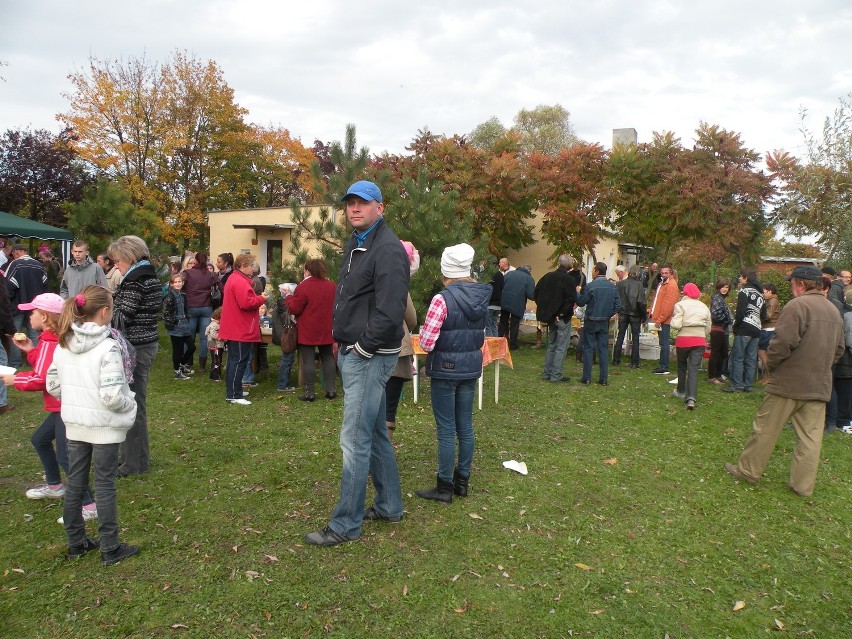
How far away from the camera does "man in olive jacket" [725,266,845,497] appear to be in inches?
200

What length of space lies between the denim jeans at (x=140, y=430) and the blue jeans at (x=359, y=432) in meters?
2.03

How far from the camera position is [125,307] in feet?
15.5

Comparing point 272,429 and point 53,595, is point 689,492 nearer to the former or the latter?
point 272,429

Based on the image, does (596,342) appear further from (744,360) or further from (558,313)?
(744,360)

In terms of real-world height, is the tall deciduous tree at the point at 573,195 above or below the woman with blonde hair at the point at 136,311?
above

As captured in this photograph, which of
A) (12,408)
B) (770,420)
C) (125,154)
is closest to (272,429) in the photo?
(12,408)

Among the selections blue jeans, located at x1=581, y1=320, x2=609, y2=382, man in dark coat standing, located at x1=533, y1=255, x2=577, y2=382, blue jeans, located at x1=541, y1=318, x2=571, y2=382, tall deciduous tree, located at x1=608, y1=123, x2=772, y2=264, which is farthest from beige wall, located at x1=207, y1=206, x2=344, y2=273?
blue jeans, located at x1=581, y1=320, x2=609, y2=382

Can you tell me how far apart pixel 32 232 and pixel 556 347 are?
38.9ft

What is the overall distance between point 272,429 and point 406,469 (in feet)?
6.20

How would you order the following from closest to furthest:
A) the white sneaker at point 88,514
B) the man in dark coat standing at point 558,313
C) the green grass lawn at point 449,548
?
the green grass lawn at point 449,548 < the white sneaker at point 88,514 < the man in dark coat standing at point 558,313

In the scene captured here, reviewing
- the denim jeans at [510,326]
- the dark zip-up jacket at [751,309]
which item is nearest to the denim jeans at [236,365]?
the denim jeans at [510,326]

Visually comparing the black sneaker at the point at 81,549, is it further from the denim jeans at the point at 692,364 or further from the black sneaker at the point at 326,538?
the denim jeans at the point at 692,364

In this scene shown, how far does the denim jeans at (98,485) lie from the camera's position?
3.46m

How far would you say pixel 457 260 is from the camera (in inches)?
172
